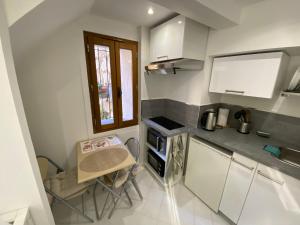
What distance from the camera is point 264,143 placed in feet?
4.51

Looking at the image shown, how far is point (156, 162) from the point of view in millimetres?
1964

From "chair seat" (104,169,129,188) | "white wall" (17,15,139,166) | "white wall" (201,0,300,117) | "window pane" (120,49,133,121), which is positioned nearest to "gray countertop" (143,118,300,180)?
"white wall" (201,0,300,117)

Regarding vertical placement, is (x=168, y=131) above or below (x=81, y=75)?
below

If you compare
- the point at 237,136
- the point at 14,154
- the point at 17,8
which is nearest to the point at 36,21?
the point at 17,8

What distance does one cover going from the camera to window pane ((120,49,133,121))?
1.86 m

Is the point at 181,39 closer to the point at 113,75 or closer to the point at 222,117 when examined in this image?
the point at 113,75

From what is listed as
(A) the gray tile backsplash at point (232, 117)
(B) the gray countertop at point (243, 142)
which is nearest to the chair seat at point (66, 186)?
(B) the gray countertop at point (243, 142)

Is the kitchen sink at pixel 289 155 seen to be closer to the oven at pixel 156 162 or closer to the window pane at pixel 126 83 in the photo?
the oven at pixel 156 162

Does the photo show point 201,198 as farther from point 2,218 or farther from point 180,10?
point 180,10

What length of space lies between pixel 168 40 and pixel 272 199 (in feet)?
5.97

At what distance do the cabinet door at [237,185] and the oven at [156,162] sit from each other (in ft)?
2.53

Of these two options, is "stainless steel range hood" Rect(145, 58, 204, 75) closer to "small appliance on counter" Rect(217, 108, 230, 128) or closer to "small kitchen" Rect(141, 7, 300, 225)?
"small kitchen" Rect(141, 7, 300, 225)

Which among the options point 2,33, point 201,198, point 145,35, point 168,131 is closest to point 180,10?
point 145,35

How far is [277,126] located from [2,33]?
7.32 feet
